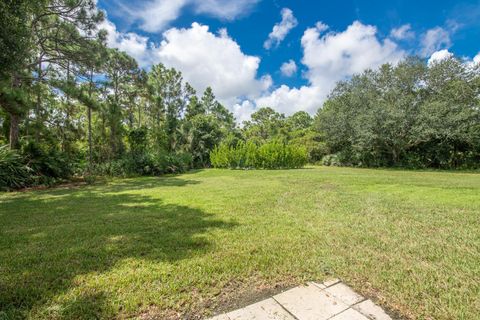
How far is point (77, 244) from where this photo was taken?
2.70 m

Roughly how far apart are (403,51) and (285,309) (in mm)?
21275

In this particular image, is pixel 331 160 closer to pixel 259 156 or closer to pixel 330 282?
pixel 259 156

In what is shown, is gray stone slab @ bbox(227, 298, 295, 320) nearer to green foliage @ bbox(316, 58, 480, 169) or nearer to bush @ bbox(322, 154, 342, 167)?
green foliage @ bbox(316, 58, 480, 169)

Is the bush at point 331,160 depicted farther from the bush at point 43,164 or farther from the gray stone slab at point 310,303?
the gray stone slab at point 310,303

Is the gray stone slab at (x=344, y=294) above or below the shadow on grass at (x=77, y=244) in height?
below

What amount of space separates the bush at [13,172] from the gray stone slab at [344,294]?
870 centimetres

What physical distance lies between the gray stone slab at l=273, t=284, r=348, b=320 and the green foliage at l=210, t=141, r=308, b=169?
13793 millimetres

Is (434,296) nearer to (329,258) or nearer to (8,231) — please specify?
(329,258)

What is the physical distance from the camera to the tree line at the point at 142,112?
26.8 feet

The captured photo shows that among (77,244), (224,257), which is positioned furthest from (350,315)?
(77,244)

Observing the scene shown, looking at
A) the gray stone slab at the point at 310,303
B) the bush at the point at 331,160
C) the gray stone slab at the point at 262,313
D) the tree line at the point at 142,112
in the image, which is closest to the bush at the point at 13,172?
the tree line at the point at 142,112

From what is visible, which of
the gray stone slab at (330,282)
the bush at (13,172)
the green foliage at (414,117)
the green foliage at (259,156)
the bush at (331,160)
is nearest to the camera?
the gray stone slab at (330,282)

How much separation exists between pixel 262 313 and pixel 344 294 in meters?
0.70

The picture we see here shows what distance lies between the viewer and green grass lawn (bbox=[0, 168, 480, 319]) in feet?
5.46
